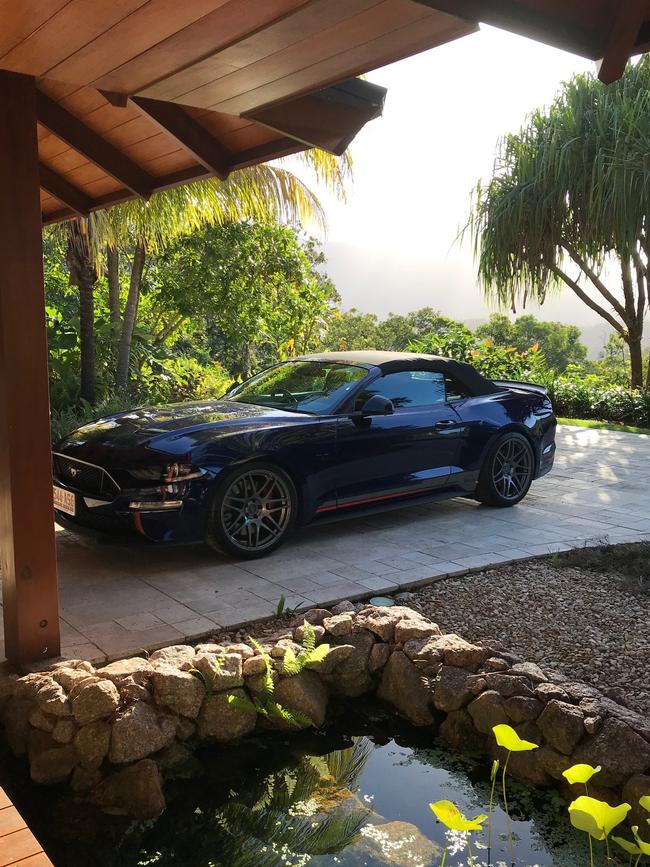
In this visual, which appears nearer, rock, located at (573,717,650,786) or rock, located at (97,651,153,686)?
rock, located at (573,717,650,786)

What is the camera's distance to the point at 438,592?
194 inches

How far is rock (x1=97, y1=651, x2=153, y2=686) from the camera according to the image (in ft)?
10.9

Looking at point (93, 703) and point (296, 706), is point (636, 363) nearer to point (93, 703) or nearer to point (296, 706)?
point (296, 706)

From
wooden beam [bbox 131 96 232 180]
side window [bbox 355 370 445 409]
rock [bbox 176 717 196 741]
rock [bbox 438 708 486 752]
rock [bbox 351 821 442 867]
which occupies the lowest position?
rock [bbox 351 821 442 867]

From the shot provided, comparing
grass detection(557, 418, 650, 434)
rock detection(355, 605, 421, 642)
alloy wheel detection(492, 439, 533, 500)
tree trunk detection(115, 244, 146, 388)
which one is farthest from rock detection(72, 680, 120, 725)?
grass detection(557, 418, 650, 434)

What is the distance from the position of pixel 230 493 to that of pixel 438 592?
4.99 ft

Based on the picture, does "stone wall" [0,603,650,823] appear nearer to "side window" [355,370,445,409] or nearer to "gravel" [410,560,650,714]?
"gravel" [410,560,650,714]

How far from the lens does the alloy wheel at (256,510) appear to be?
531cm

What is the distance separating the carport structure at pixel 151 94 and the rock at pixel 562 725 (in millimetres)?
2230

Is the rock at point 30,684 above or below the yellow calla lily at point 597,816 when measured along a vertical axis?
below

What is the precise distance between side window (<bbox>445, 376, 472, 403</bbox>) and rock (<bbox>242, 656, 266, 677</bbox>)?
3744 millimetres

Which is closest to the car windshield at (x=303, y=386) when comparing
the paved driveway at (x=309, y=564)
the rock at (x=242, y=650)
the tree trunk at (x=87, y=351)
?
the paved driveway at (x=309, y=564)

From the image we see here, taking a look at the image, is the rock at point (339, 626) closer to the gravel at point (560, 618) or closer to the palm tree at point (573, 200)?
the gravel at point (560, 618)

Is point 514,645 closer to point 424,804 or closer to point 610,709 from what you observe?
point 610,709
